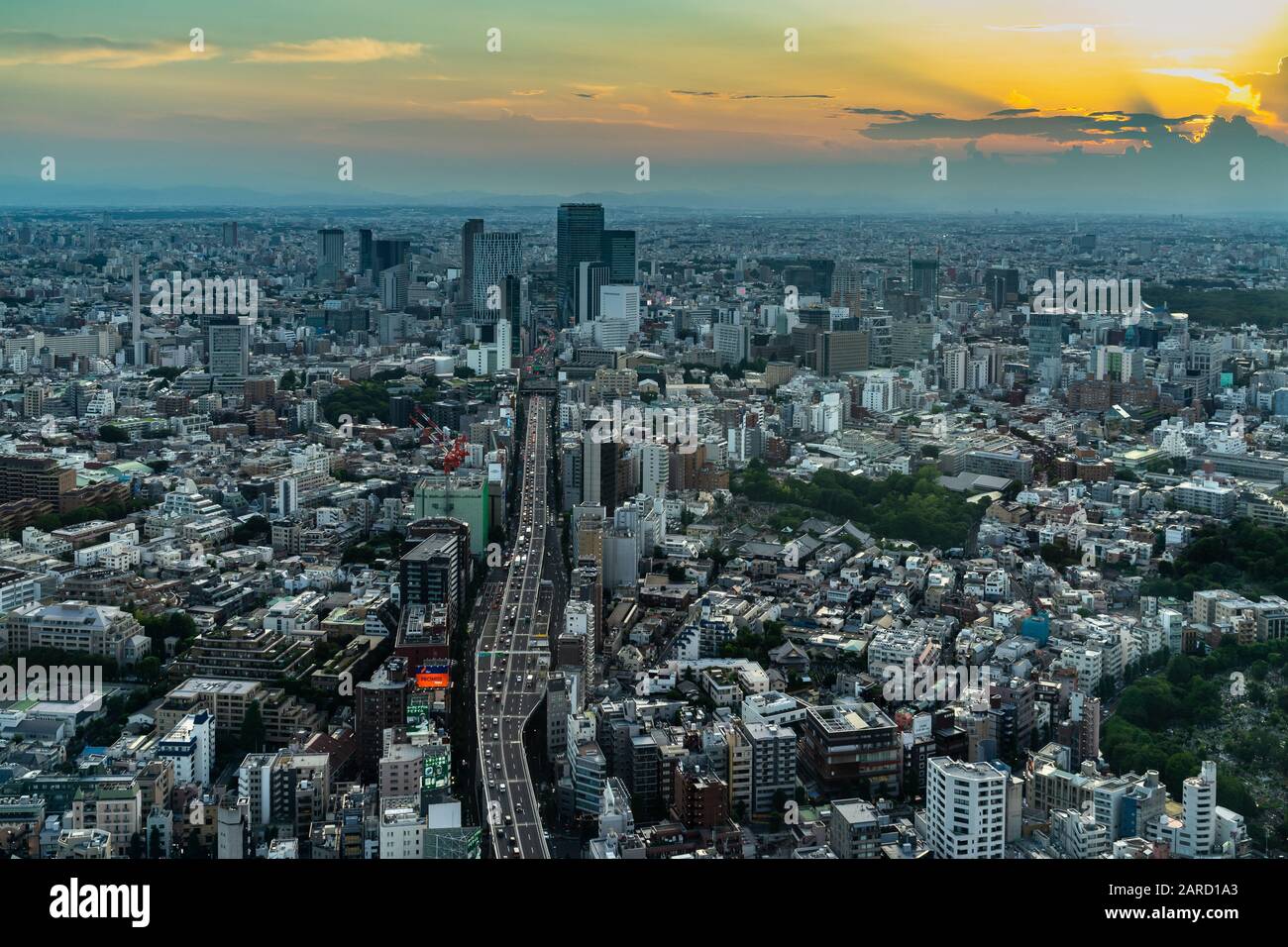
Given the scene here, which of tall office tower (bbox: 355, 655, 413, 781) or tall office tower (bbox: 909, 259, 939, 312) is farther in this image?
tall office tower (bbox: 909, 259, 939, 312)

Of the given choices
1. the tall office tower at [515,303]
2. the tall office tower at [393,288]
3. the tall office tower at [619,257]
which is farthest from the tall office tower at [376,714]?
the tall office tower at [393,288]
